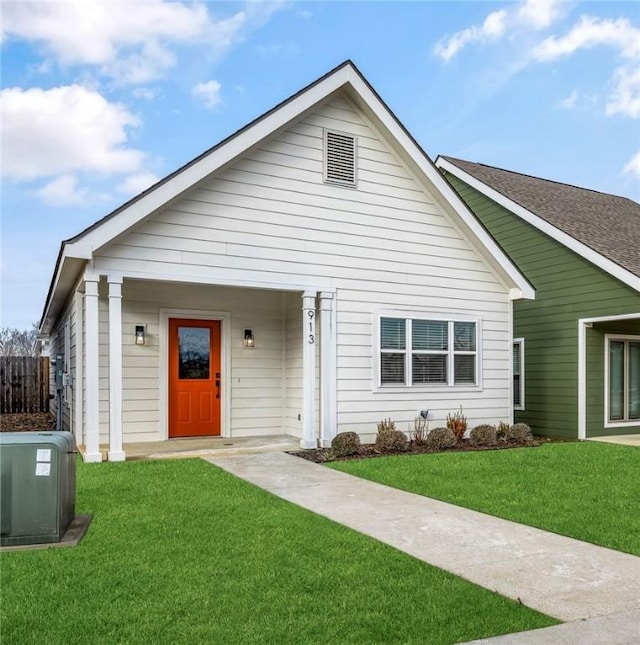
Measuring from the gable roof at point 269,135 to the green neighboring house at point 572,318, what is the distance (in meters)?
1.52

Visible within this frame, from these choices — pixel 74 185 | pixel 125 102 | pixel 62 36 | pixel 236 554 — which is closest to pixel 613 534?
pixel 236 554

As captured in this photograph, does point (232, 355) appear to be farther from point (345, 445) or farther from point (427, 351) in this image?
point (427, 351)

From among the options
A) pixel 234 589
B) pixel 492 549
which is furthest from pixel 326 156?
pixel 234 589

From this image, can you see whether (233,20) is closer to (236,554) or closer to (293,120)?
(293,120)

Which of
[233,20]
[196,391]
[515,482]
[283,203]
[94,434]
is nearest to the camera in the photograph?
[515,482]

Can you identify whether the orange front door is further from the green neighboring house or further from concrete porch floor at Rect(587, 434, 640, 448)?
concrete porch floor at Rect(587, 434, 640, 448)

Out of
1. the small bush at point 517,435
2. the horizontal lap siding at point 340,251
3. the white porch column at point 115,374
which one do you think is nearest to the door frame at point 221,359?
the horizontal lap siding at point 340,251

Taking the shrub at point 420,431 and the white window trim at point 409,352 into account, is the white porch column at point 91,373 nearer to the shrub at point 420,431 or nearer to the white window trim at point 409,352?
the white window trim at point 409,352

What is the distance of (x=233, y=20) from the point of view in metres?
11.2

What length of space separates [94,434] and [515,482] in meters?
5.40

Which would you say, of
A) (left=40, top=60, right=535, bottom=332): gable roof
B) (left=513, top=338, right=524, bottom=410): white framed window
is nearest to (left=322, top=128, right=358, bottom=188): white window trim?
→ (left=40, top=60, right=535, bottom=332): gable roof

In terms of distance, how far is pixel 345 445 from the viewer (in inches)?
349

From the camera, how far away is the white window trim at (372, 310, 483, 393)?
10227mm

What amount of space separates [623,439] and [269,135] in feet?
29.5
